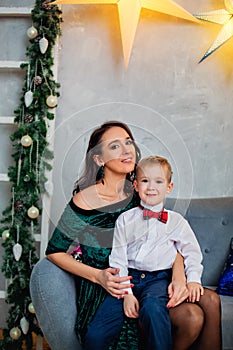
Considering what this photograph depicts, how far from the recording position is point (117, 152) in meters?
2.02

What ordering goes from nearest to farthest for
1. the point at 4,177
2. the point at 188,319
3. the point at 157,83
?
1. the point at 188,319
2. the point at 4,177
3. the point at 157,83

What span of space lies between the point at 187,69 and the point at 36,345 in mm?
1688

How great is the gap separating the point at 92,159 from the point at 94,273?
1.46ft

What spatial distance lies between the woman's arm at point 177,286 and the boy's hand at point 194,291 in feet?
0.05

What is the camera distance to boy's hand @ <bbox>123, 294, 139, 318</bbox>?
1.85m

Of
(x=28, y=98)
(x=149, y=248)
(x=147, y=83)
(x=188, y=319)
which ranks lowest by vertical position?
(x=188, y=319)

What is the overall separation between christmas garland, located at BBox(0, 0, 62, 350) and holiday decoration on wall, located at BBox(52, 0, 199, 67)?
223 millimetres

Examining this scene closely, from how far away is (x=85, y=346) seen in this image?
6.03 ft

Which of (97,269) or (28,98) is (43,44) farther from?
(97,269)

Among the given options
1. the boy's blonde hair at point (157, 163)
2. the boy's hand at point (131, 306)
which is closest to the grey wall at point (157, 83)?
the boy's blonde hair at point (157, 163)

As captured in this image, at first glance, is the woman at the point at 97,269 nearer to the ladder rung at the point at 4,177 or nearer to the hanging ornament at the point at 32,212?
the hanging ornament at the point at 32,212

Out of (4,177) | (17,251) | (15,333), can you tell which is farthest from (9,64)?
(15,333)

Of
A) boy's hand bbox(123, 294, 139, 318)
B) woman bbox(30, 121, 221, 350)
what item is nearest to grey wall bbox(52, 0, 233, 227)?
woman bbox(30, 121, 221, 350)

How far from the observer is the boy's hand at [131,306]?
6.07ft
